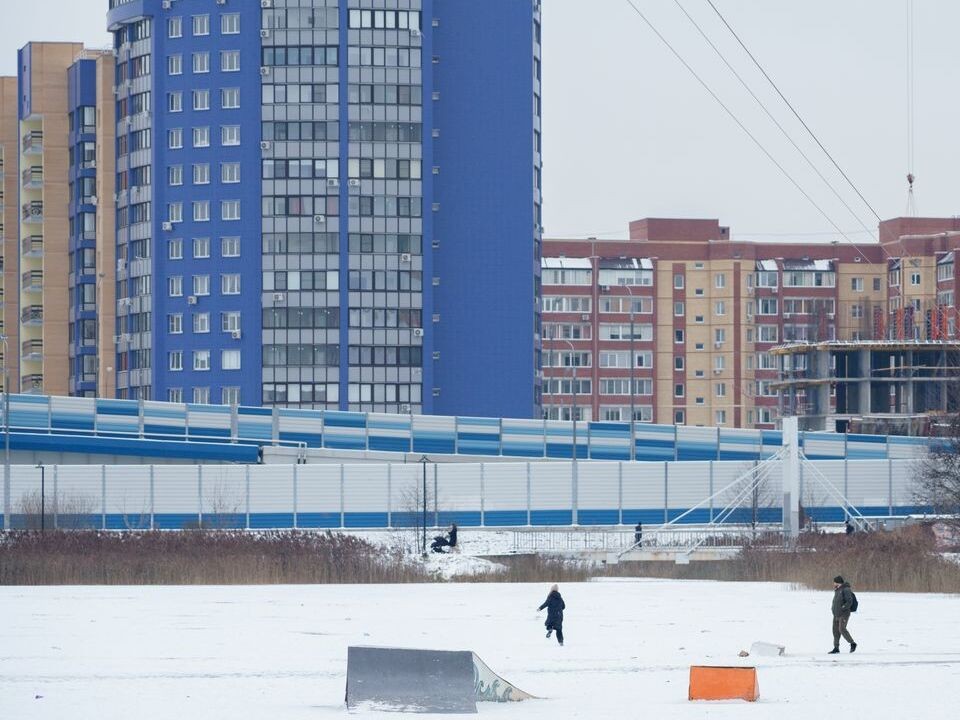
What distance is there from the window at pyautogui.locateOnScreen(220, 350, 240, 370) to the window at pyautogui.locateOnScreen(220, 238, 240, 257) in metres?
6.74

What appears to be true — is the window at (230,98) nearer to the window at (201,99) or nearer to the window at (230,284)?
the window at (201,99)

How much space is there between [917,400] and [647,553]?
203 ft

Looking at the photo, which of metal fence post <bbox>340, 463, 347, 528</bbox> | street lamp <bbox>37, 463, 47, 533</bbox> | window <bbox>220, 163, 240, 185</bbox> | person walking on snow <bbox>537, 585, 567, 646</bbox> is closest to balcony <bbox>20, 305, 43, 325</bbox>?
window <bbox>220, 163, 240, 185</bbox>

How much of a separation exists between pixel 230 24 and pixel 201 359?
22738 millimetres

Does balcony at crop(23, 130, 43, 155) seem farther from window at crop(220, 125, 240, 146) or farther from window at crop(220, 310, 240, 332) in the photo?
window at crop(220, 310, 240, 332)

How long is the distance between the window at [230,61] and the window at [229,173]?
640 centimetres

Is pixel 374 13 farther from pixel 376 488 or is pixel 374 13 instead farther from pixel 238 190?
pixel 376 488

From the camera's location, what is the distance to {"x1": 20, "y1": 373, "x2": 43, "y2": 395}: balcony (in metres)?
152

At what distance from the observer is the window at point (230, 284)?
129 meters

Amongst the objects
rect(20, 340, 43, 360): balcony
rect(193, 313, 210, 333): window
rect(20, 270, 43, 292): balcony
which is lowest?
rect(20, 340, 43, 360): balcony

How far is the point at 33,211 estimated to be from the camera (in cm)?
15200

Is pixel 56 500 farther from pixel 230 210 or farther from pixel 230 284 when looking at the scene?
pixel 230 210

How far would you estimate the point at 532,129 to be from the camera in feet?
439

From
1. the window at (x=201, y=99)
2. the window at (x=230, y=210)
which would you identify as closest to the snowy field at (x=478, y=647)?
the window at (x=230, y=210)
